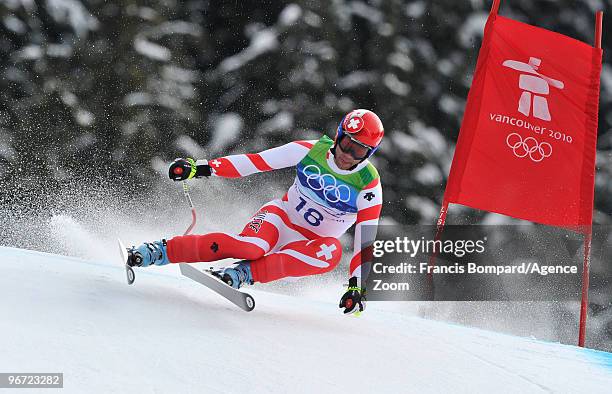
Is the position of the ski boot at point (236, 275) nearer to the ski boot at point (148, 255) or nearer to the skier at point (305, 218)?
the skier at point (305, 218)

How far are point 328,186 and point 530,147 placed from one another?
1920 millimetres

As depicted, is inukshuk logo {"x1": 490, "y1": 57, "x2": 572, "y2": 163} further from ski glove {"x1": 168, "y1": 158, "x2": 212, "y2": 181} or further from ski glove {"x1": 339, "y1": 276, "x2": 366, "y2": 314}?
ski glove {"x1": 168, "y1": 158, "x2": 212, "y2": 181}

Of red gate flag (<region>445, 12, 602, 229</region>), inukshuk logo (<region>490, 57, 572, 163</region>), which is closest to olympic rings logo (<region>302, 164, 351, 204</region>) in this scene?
red gate flag (<region>445, 12, 602, 229</region>)

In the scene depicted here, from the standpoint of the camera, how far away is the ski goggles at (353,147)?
3.70m

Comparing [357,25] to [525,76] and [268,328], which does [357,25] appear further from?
[268,328]

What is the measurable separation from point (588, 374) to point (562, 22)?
7.59 meters

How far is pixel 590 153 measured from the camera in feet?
17.0

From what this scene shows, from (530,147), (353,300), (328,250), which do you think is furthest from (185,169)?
(530,147)

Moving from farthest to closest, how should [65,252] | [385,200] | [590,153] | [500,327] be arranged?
[385,200] < [500,327] < [65,252] < [590,153]

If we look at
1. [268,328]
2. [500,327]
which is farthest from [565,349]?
[500,327]

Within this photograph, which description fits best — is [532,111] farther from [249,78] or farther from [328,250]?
A: [249,78]

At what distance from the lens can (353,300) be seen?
3.55 meters

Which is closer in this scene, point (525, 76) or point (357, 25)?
point (525, 76)

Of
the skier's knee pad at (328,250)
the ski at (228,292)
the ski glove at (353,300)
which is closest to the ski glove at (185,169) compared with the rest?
the ski at (228,292)
